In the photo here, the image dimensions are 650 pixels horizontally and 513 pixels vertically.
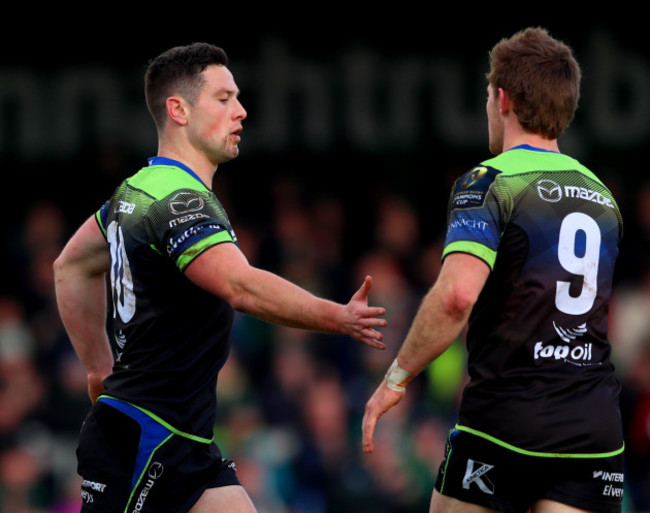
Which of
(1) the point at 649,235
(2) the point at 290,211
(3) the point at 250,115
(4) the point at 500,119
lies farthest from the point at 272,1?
(4) the point at 500,119

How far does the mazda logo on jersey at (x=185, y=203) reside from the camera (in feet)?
16.0

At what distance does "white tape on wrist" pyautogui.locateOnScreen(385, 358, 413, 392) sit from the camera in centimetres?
481

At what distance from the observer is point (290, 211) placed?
1306 centimetres

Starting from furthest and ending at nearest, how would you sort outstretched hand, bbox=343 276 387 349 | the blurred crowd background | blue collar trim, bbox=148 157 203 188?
the blurred crowd background, blue collar trim, bbox=148 157 203 188, outstretched hand, bbox=343 276 387 349

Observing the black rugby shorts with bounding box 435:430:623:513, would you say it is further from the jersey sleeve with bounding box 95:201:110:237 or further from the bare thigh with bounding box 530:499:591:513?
the jersey sleeve with bounding box 95:201:110:237

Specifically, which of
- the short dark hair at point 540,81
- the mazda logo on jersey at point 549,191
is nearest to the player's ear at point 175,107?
the short dark hair at point 540,81

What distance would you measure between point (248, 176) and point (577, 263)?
9.70 m

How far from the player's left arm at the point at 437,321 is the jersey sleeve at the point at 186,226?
2.83 ft

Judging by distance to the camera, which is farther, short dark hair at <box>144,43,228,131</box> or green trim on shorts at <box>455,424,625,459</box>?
short dark hair at <box>144,43,228,131</box>

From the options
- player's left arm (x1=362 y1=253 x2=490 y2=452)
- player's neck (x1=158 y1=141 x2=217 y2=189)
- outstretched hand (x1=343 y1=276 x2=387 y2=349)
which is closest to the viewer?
outstretched hand (x1=343 y1=276 x2=387 y2=349)

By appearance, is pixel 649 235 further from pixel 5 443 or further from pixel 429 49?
pixel 5 443

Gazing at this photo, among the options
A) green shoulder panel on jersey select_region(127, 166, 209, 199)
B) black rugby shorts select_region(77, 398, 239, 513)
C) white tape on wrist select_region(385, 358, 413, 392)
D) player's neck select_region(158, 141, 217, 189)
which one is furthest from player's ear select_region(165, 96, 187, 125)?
white tape on wrist select_region(385, 358, 413, 392)

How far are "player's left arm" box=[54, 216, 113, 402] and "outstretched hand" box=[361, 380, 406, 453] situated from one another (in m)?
1.47

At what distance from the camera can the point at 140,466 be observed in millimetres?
4957
